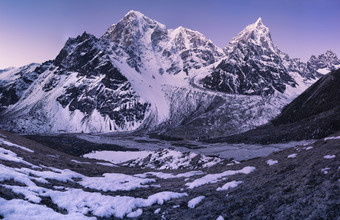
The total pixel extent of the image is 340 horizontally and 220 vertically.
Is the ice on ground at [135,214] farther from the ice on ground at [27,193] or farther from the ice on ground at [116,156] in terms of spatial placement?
the ice on ground at [116,156]

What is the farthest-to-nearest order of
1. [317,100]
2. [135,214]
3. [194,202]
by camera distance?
1. [317,100]
2. [194,202]
3. [135,214]

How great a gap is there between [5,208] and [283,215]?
1404cm

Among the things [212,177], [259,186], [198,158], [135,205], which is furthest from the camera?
[198,158]

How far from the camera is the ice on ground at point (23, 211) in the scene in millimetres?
12541

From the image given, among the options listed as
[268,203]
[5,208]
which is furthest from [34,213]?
[268,203]

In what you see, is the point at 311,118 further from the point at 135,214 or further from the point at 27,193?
the point at 27,193

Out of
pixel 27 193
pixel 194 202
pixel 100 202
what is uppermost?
pixel 27 193

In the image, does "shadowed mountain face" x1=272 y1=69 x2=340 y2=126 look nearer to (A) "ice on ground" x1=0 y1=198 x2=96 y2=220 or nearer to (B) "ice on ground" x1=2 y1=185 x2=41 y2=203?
(B) "ice on ground" x1=2 y1=185 x2=41 y2=203

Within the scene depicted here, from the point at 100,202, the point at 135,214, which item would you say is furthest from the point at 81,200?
the point at 135,214

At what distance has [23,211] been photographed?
1310 centimetres


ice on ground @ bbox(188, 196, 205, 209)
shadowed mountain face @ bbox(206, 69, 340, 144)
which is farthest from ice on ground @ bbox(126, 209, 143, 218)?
shadowed mountain face @ bbox(206, 69, 340, 144)

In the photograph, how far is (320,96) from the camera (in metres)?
160

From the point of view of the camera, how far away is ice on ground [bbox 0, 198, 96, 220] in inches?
494

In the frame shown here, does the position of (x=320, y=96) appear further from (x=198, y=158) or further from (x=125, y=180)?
(x=125, y=180)
